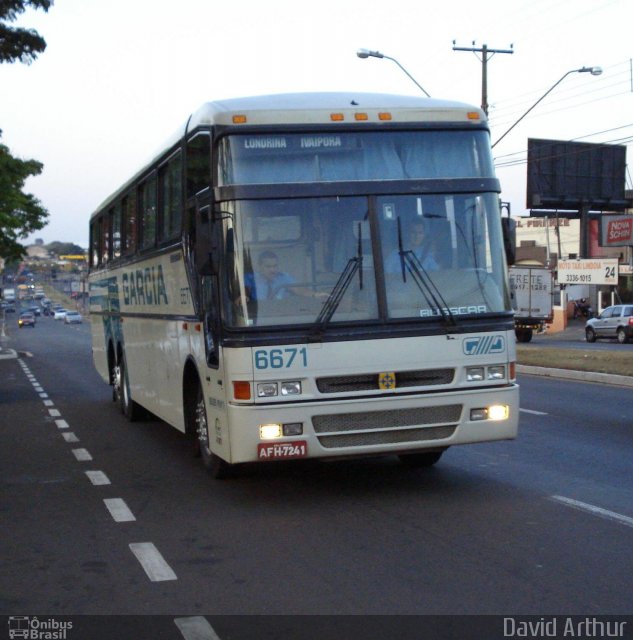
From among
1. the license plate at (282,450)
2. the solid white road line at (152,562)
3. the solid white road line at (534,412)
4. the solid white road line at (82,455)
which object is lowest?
the solid white road line at (534,412)

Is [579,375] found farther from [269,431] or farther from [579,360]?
[269,431]

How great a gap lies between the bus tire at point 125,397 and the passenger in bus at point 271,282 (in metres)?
7.36

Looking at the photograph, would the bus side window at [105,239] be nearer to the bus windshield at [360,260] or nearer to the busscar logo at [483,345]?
the bus windshield at [360,260]

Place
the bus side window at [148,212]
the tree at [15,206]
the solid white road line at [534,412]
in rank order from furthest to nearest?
the tree at [15,206], the solid white road line at [534,412], the bus side window at [148,212]

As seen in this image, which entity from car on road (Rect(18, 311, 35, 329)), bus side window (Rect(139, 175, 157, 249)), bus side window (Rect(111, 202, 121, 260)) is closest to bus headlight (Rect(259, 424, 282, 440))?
bus side window (Rect(139, 175, 157, 249))

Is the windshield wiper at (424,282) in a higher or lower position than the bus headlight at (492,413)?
higher

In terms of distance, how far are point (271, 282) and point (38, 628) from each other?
12.0 ft

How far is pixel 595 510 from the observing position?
8.21 m

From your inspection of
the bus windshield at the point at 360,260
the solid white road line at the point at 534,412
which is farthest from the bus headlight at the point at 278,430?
the solid white road line at the point at 534,412

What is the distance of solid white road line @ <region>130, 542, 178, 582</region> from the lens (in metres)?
6.58

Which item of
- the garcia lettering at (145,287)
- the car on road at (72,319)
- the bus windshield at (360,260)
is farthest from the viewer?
the car on road at (72,319)

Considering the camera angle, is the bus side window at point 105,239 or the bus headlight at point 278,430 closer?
the bus headlight at point 278,430

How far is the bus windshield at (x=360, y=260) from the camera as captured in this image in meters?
8.54

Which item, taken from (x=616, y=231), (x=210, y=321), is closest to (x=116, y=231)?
(x=210, y=321)
